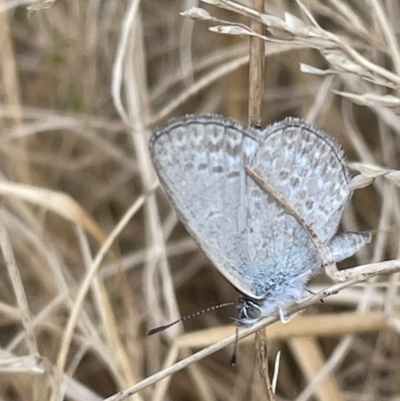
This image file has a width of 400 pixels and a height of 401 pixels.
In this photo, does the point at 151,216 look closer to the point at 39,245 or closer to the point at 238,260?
the point at 39,245

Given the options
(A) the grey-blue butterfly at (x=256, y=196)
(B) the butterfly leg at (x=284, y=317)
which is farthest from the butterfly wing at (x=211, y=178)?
(B) the butterfly leg at (x=284, y=317)

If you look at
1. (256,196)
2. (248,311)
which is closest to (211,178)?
(256,196)

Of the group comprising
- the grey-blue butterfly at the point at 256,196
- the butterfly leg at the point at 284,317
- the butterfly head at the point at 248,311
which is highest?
the grey-blue butterfly at the point at 256,196

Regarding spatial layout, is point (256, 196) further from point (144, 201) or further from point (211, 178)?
point (144, 201)

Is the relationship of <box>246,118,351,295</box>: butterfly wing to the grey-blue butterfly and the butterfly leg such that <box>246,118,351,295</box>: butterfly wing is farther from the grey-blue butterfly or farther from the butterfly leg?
the butterfly leg

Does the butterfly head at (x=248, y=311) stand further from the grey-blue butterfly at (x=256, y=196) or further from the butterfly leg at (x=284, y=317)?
the butterfly leg at (x=284, y=317)

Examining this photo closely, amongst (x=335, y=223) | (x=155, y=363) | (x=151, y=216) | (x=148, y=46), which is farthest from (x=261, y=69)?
(x=148, y=46)
